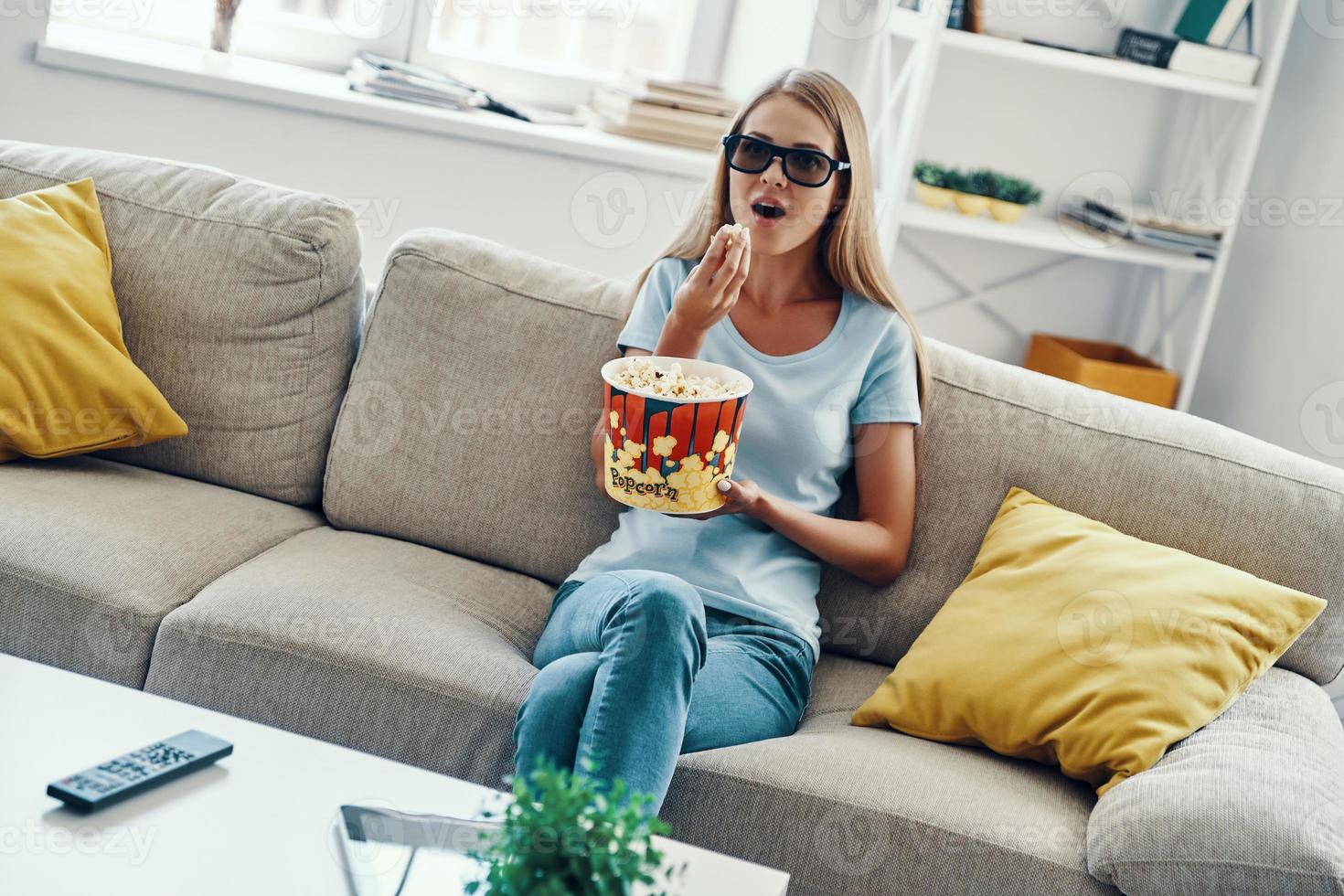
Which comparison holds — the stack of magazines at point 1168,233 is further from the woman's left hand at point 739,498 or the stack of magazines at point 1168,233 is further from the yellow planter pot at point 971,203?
the woman's left hand at point 739,498

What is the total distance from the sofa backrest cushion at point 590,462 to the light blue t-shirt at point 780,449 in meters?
0.11

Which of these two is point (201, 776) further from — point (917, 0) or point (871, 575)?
point (917, 0)

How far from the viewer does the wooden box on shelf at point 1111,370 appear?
2.93 m

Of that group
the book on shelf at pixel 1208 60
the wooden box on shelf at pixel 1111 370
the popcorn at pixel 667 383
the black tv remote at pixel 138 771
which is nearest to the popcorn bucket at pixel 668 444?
the popcorn at pixel 667 383

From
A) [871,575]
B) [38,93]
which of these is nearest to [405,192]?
[38,93]

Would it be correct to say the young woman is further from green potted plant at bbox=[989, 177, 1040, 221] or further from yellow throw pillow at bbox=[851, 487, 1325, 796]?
green potted plant at bbox=[989, 177, 1040, 221]

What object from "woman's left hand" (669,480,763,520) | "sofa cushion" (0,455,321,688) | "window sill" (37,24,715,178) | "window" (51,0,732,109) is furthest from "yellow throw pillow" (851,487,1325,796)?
"window" (51,0,732,109)

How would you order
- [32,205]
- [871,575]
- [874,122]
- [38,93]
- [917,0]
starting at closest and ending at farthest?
[871,575] < [32,205] < [38,93] < [917,0] < [874,122]

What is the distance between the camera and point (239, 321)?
1.89 m

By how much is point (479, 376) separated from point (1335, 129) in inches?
78.5

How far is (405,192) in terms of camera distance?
111 inches

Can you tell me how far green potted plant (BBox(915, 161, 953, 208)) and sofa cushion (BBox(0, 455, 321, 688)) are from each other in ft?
5.67

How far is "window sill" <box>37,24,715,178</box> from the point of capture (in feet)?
8.63

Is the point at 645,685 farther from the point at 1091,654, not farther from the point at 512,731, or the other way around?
the point at 1091,654
